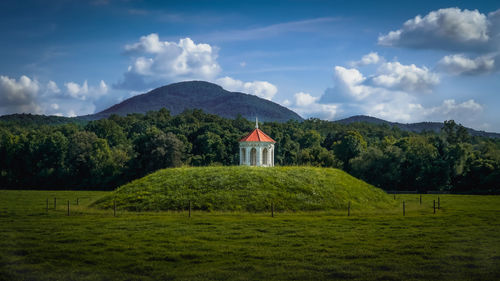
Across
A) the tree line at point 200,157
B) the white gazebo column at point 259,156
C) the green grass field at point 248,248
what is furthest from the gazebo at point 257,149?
the tree line at point 200,157

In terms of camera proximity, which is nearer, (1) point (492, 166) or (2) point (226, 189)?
(2) point (226, 189)

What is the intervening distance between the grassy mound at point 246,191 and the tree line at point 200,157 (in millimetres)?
31017

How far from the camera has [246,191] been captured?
143ft

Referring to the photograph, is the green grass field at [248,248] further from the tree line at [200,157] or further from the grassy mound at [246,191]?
the tree line at [200,157]

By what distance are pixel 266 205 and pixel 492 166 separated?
50.2 meters

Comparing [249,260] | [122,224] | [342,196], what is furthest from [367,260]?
[342,196]

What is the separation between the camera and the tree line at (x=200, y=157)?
255ft

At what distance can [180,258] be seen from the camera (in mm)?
21125

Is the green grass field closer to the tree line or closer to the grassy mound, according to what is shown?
the grassy mound

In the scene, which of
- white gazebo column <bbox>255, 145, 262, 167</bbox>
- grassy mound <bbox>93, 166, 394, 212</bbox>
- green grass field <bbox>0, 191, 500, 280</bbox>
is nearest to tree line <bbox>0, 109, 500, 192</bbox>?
white gazebo column <bbox>255, 145, 262, 167</bbox>

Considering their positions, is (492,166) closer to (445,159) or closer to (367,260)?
(445,159)

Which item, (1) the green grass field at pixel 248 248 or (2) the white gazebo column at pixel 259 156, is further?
Answer: (2) the white gazebo column at pixel 259 156

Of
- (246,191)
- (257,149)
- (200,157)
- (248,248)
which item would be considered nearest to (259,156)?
(257,149)

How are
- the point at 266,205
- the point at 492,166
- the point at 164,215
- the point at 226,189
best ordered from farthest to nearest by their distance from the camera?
the point at 492,166, the point at 226,189, the point at 266,205, the point at 164,215
